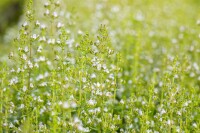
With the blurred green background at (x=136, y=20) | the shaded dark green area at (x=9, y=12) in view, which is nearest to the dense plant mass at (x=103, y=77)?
the blurred green background at (x=136, y=20)

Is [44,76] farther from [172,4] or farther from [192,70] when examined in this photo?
[172,4]

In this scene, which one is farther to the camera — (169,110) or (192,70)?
(192,70)

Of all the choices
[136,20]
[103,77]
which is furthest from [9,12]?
[103,77]

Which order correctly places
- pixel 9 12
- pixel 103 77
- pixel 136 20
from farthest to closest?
1. pixel 9 12
2. pixel 136 20
3. pixel 103 77

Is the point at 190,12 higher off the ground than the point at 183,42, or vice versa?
the point at 190,12

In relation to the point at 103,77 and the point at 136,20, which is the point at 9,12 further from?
the point at 103,77

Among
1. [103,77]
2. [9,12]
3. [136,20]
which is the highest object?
[9,12]

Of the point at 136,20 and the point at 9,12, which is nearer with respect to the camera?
the point at 136,20

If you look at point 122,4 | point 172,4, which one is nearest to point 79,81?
point 122,4
